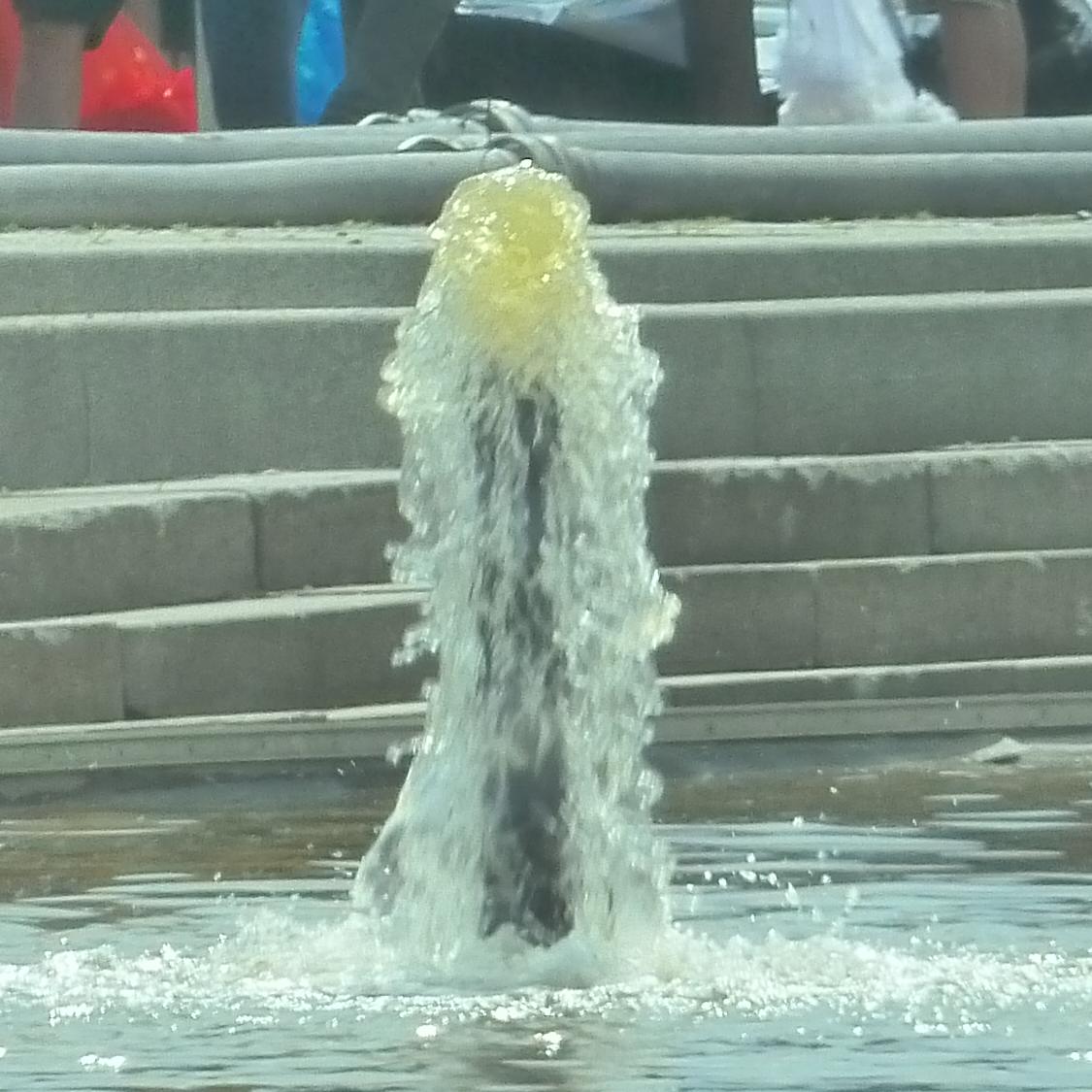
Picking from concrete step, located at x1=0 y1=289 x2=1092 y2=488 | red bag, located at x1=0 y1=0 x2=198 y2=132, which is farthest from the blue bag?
concrete step, located at x1=0 y1=289 x2=1092 y2=488

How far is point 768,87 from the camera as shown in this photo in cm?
1378

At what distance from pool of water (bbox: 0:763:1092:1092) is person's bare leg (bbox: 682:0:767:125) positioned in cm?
482

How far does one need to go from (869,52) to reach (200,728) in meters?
4.93

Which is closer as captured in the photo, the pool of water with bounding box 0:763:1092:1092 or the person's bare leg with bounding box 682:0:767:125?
the pool of water with bounding box 0:763:1092:1092

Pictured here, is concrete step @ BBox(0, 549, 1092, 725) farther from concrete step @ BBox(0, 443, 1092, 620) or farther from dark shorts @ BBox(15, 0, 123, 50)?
dark shorts @ BBox(15, 0, 123, 50)

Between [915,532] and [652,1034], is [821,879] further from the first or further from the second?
[915,532]

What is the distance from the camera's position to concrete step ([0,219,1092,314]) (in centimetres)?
956

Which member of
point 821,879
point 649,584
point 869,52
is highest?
point 869,52

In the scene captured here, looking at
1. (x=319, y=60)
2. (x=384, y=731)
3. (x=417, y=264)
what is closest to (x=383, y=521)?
(x=384, y=731)

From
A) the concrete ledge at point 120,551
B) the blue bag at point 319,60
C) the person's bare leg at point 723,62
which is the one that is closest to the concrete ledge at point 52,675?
the concrete ledge at point 120,551

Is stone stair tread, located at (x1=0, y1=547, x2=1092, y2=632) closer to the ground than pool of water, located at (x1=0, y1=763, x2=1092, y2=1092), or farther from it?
farther from it

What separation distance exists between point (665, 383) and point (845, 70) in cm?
318

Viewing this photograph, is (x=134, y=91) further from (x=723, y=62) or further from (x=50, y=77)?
(x=723, y=62)

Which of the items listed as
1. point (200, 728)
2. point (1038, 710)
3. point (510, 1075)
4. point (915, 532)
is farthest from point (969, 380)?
point (510, 1075)
